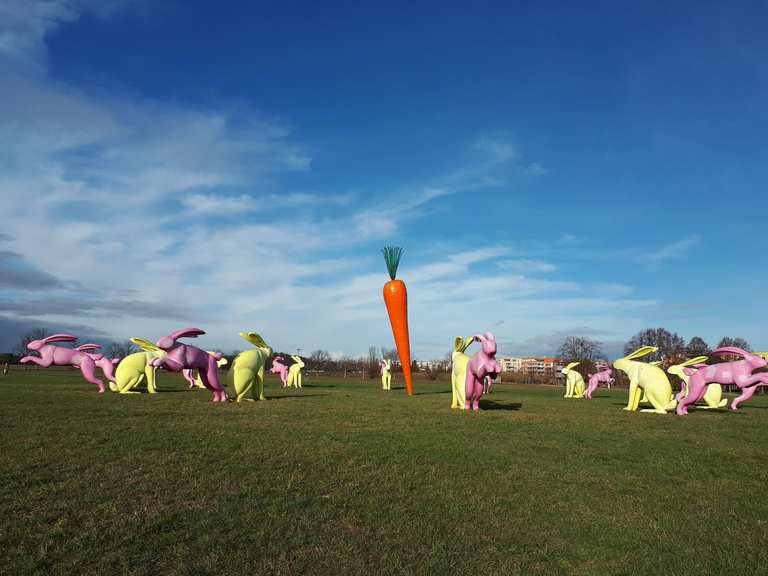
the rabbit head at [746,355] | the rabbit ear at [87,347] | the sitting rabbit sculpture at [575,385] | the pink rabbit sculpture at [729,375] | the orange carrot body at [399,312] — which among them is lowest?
the sitting rabbit sculpture at [575,385]

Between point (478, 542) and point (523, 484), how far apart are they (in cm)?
223

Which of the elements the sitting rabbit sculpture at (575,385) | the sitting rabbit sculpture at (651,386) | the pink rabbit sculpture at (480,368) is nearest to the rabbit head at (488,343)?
the pink rabbit sculpture at (480,368)

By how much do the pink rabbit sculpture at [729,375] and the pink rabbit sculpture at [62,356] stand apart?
19419 millimetres

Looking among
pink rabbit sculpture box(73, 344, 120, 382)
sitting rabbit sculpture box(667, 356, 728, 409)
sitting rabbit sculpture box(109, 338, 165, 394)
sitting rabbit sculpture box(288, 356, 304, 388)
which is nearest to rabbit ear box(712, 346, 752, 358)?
sitting rabbit sculpture box(667, 356, 728, 409)

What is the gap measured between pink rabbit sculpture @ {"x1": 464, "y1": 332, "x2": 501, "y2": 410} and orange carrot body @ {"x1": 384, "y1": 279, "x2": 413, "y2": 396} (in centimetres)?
830

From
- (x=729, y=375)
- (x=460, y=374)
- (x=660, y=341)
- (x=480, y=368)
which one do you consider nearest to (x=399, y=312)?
(x=460, y=374)

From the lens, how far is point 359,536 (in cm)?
488

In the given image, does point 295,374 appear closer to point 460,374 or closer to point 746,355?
point 460,374

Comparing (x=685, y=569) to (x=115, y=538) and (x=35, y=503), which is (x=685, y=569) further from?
(x=35, y=503)

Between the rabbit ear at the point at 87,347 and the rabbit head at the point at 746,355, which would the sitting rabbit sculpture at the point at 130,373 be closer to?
the rabbit ear at the point at 87,347

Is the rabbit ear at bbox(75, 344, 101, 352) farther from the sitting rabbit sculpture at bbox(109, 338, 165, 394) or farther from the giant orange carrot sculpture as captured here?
the giant orange carrot sculpture

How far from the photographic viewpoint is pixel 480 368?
1397 centimetres

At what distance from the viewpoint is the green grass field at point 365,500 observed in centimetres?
440

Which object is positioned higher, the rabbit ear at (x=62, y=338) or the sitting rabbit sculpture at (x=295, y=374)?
the rabbit ear at (x=62, y=338)
